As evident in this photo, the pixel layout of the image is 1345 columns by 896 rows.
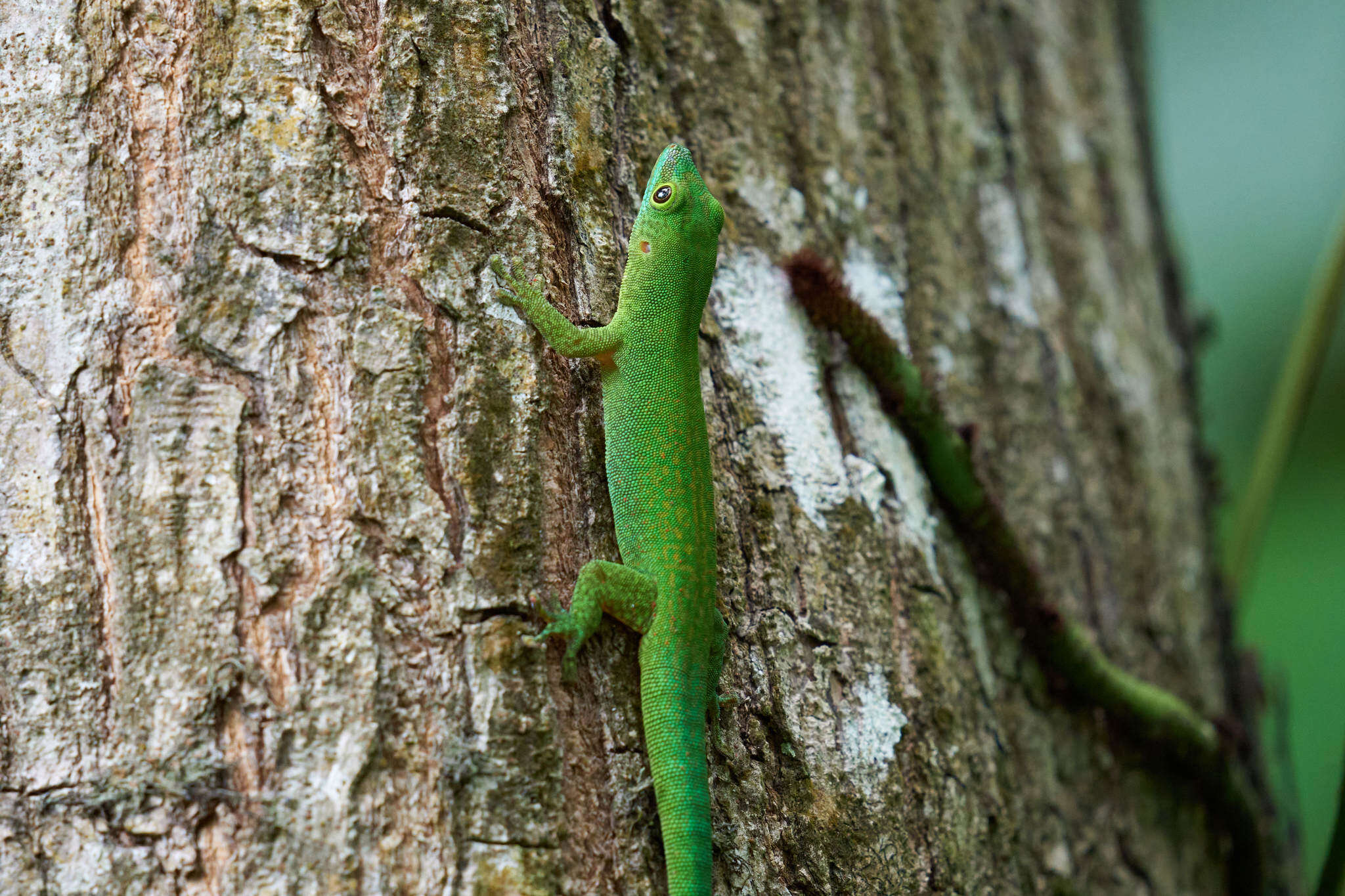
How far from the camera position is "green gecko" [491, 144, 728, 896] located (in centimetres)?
176

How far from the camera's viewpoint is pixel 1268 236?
5633mm

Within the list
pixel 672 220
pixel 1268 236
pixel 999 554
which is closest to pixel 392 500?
pixel 672 220

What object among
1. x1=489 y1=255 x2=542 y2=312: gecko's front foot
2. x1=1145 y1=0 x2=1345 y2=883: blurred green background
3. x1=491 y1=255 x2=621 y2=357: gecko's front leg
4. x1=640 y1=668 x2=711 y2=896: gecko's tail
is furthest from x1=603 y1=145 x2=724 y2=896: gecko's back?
x1=1145 y1=0 x2=1345 y2=883: blurred green background

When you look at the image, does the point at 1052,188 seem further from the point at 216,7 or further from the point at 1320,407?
the point at 216,7

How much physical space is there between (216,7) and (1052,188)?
322 cm

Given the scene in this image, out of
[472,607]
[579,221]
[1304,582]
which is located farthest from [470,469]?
[1304,582]

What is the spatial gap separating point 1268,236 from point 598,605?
18.6ft

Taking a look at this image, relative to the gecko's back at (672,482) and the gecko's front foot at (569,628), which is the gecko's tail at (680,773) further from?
the gecko's front foot at (569,628)

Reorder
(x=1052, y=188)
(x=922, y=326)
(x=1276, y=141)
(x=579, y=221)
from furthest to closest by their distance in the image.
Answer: (x=1276, y=141) < (x=1052, y=188) < (x=922, y=326) < (x=579, y=221)

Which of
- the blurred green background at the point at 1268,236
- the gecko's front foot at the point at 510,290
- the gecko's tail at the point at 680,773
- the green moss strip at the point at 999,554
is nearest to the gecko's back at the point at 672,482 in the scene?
the gecko's tail at the point at 680,773

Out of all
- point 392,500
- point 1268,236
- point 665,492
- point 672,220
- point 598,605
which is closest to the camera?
point 392,500

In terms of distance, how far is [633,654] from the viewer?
6.31ft

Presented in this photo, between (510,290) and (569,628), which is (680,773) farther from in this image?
(510,290)

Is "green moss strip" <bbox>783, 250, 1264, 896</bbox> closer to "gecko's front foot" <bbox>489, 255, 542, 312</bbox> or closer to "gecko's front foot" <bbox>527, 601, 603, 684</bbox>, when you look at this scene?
"gecko's front foot" <bbox>489, 255, 542, 312</bbox>
